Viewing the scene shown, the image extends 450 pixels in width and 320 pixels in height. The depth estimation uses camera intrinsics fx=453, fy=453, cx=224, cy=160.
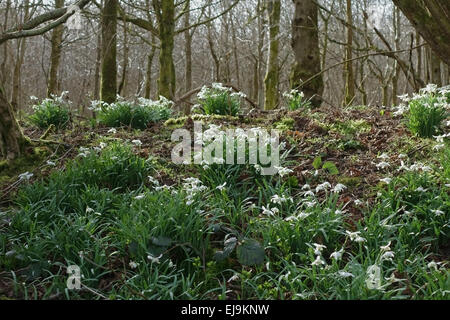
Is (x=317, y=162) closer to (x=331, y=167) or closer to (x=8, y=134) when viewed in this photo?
(x=331, y=167)

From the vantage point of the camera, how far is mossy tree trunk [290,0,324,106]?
7188mm

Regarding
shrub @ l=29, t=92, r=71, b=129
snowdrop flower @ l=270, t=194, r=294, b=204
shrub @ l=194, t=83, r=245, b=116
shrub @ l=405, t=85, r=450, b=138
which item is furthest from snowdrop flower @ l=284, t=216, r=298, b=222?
shrub @ l=29, t=92, r=71, b=129

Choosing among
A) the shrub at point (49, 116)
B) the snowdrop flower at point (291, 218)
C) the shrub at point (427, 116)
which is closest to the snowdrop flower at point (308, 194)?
the snowdrop flower at point (291, 218)

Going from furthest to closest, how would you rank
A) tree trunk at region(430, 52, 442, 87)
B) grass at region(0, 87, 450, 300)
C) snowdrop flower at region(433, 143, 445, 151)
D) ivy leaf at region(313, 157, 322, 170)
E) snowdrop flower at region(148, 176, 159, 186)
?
tree trunk at region(430, 52, 442, 87) < ivy leaf at region(313, 157, 322, 170) < snowdrop flower at region(433, 143, 445, 151) < snowdrop flower at region(148, 176, 159, 186) < grass at region(0, 87, 450, 300)

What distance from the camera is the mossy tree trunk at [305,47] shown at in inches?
283

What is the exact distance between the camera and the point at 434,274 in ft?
8.81

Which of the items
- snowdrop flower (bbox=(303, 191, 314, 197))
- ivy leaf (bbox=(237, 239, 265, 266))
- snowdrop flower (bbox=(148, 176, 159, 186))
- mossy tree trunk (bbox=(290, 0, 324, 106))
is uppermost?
mossy tree trunk (bbox=(290, 0, 324, 106))

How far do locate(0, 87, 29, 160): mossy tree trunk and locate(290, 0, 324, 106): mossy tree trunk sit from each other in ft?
13.7

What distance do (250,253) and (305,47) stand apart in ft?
16.2

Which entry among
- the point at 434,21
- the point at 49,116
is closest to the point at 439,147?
the point at 434,21

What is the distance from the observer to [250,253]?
3061 millimetres

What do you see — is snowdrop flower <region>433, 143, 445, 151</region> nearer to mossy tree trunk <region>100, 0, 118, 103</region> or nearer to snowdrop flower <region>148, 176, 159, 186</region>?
snowdrop flower <region>148, 176, 159, 186</region>

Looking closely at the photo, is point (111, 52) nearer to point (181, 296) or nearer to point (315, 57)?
point (315, 57)
